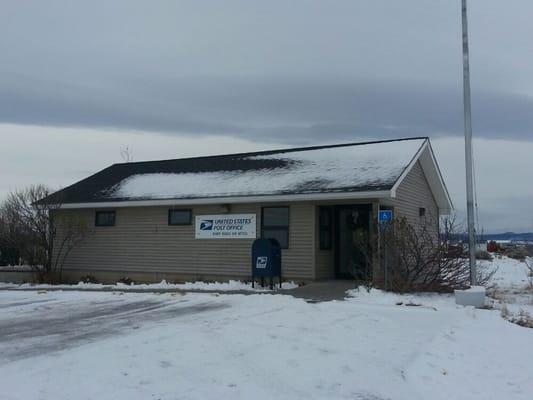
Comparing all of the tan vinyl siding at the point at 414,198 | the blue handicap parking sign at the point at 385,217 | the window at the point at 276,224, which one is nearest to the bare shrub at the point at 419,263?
the blue handicap parking sign at the point at 385,217

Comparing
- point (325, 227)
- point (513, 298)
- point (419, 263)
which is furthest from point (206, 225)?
point (513, 298)

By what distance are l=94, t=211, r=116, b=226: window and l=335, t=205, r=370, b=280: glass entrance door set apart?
25.1 feet

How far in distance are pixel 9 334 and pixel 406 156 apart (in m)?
11.5

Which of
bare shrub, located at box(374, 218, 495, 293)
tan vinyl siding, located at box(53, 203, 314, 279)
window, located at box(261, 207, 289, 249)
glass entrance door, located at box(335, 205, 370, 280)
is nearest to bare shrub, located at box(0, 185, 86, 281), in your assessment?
tan vinyl siding, located at box(53, 203, 314, 279)

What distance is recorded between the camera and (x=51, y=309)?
38.0 feet

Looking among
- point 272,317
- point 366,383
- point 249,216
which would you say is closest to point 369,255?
point 249,216

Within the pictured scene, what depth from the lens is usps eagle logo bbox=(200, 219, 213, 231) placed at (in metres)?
17.4

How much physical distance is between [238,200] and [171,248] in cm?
307

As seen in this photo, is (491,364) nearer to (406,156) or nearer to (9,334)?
(9,334)

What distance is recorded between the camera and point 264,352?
7254 mm

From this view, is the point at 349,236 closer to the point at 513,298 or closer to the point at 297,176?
the point at 297,176

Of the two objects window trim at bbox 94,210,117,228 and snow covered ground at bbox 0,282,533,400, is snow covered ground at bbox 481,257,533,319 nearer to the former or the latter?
snow covered ground at bbox 0,282,533,400

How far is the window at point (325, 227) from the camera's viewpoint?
1612cm

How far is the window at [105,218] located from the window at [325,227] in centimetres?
731
